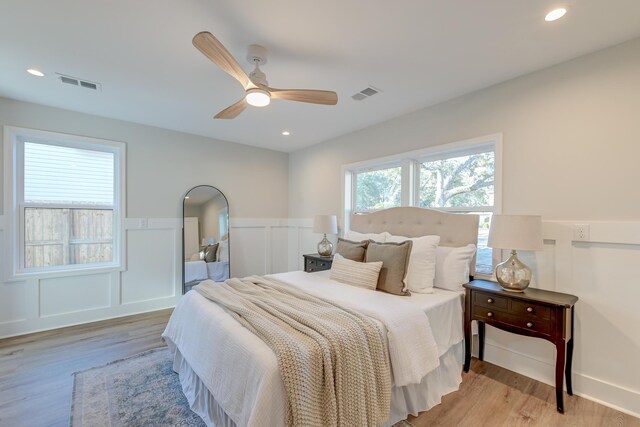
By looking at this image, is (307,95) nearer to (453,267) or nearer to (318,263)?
(453,267)

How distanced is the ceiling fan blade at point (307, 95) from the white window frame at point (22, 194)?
2.75 m

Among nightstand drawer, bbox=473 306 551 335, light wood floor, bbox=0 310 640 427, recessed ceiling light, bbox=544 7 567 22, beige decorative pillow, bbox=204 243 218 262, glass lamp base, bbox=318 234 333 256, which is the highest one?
recessed ceiling light, bbox=544 7 567 22

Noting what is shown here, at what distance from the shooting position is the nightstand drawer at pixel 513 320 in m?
1.98

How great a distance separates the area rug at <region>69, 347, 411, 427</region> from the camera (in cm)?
182

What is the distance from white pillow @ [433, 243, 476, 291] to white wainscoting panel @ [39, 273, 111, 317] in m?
3.93

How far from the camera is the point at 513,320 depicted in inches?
82.9

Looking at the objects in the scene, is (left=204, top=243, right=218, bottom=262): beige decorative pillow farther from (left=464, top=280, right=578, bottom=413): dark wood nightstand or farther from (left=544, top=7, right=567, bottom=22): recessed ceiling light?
(left=544, top=7, right=567, bottom=22): recessed ceiling light

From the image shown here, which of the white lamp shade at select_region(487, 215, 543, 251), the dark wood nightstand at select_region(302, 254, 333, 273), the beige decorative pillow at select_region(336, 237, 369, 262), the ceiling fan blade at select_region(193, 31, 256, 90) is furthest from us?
the dark wood nightstand at select_region(302, 254, 333, 273)

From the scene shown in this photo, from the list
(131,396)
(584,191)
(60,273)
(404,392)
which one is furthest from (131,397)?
(584,191)

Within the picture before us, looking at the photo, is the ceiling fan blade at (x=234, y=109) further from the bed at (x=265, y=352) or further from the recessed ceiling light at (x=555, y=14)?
the recessed ceiling light at (x=555, y=14)

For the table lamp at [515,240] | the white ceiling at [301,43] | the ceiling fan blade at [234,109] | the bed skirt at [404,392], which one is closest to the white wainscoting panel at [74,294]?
the bed skirt at [404,392]

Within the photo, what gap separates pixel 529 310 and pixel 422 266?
0.79 m

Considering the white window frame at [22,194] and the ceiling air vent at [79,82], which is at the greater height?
the ceiling air vent at [79,82]

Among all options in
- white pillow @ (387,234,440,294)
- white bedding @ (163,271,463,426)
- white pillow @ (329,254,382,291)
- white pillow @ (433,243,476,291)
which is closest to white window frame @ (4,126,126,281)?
white bedding @ (163,271,463,426)
